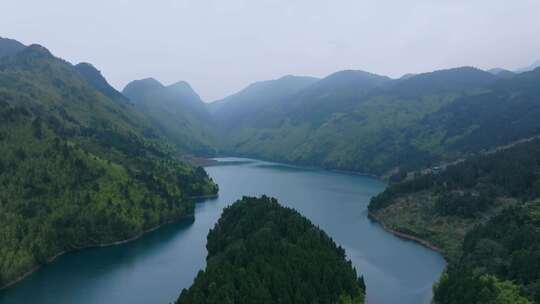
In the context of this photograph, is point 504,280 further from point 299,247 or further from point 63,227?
point 63,227

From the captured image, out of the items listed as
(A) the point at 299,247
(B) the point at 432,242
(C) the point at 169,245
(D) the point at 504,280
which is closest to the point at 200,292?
(A) the point at 299,247

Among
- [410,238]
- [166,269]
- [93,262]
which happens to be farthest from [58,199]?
[410,238]

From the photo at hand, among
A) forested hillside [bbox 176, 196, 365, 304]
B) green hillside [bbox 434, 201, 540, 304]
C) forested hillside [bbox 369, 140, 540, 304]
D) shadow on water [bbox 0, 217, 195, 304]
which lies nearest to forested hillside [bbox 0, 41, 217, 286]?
shadow on water [bbox 0, 217, 195, 304]

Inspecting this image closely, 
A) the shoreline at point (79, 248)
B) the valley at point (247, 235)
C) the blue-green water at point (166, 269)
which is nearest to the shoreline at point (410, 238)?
the valley at point (247, 235)

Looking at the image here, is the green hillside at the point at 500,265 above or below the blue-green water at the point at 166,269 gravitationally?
above

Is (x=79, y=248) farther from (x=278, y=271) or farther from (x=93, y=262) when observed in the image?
(x=278, y=271)

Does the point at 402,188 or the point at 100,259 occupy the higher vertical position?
the point at 402,188

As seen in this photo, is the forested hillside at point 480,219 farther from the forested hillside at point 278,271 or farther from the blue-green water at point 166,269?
the forested hillside at point 278,271
